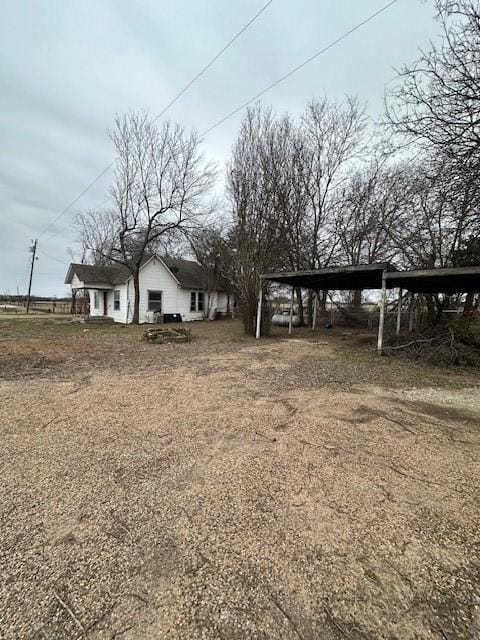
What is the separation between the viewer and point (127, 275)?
63.7ft

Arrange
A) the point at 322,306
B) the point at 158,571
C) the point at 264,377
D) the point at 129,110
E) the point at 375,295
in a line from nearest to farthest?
the point at 158,571
the point at 264,377
the point at 129,110
the point at 322,306
the point at 375,295

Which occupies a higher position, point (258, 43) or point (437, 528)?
point (258, 43)

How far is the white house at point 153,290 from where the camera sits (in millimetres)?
18750

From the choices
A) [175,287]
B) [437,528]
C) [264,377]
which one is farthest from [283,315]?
[437,528]

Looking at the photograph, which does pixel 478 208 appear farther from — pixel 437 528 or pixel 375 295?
pixel 375 295

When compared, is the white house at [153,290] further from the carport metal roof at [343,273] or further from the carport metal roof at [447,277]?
the carport metal roof at [447,277]

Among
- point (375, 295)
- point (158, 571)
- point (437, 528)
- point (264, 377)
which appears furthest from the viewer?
point (375, 295)

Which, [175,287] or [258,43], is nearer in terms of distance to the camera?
[258,43]

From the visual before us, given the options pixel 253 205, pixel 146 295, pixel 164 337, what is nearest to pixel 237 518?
pixel 164 337

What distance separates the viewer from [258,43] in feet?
20.6

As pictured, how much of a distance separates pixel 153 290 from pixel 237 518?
18.3 m

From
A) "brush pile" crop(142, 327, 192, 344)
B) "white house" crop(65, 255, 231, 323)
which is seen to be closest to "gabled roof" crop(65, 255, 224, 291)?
"white house" crop(65, 255, 231, 323)

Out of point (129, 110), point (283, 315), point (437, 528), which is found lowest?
point (437, 528)

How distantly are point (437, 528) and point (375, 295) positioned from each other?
22384mm
